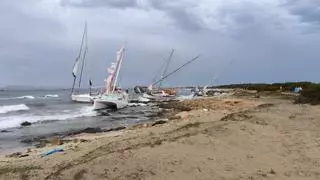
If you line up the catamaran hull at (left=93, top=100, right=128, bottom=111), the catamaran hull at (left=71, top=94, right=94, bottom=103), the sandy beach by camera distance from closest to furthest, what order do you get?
1. the sandy beach
2. the catamaran hull at (left=93, top=100, right=128, bottom=111)
3. the catamaran hull at (left=71, top=94, right=94, bottom=103)

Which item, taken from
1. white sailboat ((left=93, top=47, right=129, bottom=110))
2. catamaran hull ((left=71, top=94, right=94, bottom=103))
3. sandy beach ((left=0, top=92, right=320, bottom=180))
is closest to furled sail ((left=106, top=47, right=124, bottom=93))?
white sailboat ((left=93, top=47, right=129, bottom=110))

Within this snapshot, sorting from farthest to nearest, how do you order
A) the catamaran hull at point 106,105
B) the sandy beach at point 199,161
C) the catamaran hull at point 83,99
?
the catamaran hull at point 83,99 < the catamaran hull at point 106,105 < the sandy beach at point 199,161

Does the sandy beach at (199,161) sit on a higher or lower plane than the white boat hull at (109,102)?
higher

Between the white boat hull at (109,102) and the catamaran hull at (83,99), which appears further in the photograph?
the catamaran hull at (83,99)

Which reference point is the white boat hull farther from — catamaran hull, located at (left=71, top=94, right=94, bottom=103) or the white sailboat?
catamaran hull, located at (left=71, top=94, right=94, bottom=103)

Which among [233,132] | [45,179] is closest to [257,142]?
[233,132]

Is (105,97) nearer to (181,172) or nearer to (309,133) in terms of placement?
(309,133)

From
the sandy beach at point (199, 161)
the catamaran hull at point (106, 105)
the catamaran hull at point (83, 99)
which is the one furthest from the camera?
the catamaran hull at point (83, 99)

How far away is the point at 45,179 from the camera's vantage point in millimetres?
11312

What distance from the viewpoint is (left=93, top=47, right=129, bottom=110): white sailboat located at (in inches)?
2318

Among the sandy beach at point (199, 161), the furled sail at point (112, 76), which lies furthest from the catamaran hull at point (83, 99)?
the sandy beach at point (199, 161)

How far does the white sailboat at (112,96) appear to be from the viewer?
58.9 m

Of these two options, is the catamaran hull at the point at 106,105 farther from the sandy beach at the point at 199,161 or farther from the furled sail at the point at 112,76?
the sandy beach at the point at 199,161

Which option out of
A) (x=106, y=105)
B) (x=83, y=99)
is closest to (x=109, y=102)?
(x=106, y=105)
